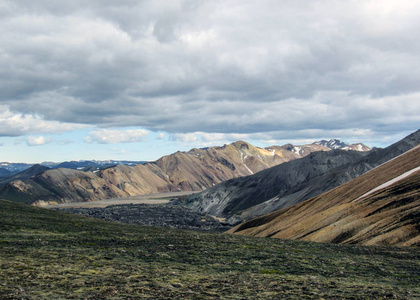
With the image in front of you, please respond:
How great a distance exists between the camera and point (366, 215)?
55.8 m

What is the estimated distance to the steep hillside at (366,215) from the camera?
148 ft

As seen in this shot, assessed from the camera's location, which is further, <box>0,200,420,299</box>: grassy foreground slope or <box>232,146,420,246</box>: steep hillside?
<box>232,146,420,246</box>: steep hillside

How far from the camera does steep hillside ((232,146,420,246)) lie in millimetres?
45188

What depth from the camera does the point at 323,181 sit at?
146m

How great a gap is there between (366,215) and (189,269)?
4380 cm

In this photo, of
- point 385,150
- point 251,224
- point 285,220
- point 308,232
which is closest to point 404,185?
point 308,232

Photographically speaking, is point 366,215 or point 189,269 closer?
point 189,269

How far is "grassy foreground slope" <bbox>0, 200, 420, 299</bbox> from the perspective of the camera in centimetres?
1467

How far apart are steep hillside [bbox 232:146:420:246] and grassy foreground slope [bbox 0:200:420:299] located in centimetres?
1559

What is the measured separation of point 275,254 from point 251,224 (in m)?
74.1

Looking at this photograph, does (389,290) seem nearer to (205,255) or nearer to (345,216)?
(205,255)

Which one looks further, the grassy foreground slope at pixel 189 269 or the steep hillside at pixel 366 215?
the steep hillside at pixel 366 215

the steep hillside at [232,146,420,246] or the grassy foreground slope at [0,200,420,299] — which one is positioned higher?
the grassy foreground slope at [0,200,420,299]

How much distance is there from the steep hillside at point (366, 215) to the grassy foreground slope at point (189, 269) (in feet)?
51.2
